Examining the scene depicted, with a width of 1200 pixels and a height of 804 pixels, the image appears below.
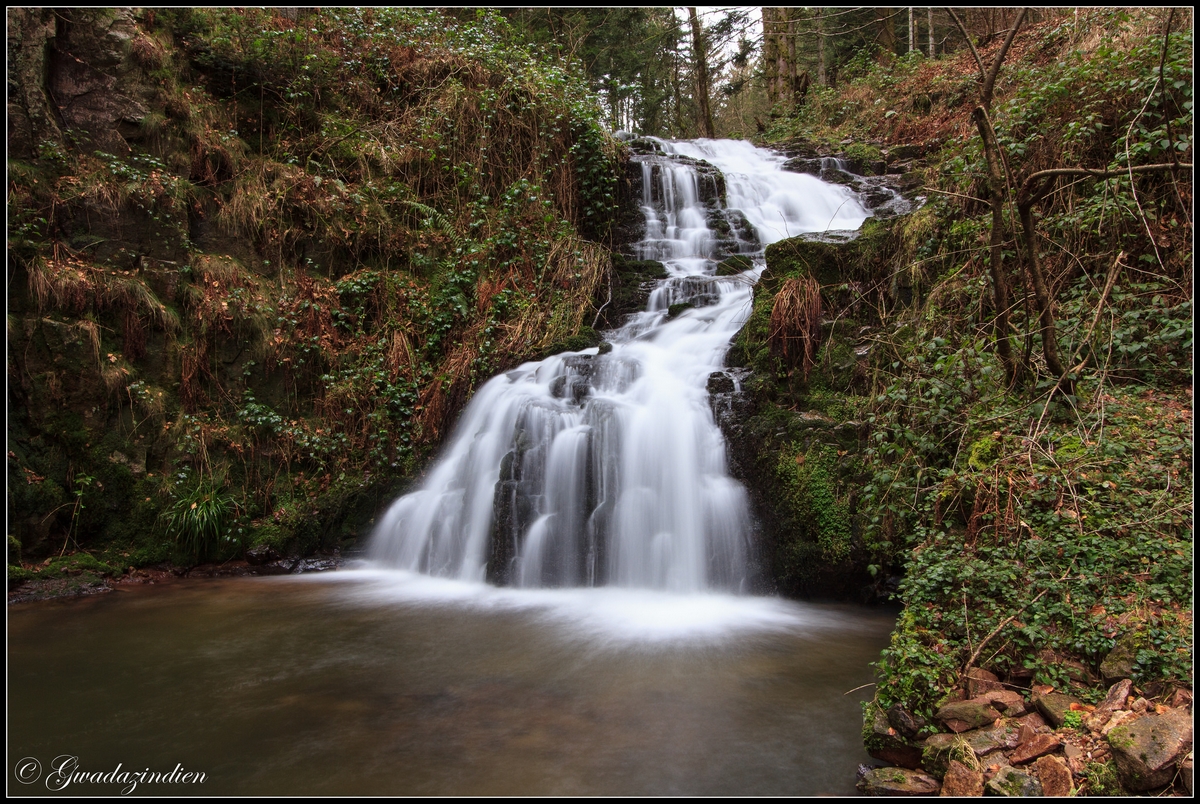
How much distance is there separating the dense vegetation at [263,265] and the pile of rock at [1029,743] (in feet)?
20.4

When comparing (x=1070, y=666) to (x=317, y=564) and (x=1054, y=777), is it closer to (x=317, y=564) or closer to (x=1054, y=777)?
(x=1054, y=777)

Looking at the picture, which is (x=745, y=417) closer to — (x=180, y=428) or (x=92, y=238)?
(x=180, y=428)

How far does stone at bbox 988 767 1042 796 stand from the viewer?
2.72 m

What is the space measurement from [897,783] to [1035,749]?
595 mm

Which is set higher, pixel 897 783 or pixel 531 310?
pixel 531 310

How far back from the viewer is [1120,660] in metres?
3.16

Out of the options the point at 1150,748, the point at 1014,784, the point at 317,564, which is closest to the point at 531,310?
the point at 317,564

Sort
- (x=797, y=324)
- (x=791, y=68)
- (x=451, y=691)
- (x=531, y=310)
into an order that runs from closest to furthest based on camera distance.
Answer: (x=451, y=691) → (x=797, y=324) → (x=531, y=310) → (x=791, y=68)

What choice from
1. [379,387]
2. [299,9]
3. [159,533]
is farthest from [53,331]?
[299,9]

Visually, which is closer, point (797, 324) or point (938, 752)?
point (938, 752)

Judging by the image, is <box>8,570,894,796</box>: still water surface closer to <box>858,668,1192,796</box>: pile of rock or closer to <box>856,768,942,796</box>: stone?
<box>856,768,942,796</box>: stone

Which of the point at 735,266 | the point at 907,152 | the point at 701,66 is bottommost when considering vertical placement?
the point at 735,266

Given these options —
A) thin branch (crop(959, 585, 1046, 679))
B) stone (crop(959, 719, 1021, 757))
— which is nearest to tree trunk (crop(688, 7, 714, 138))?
thin branch (crop(959, 585, 1046, 679))

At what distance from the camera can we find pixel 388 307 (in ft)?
29.7
